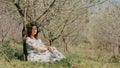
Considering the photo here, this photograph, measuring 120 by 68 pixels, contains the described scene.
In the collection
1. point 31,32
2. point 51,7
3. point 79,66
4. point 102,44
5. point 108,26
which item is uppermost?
point 51,7

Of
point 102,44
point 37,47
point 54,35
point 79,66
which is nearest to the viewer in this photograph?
point 79,66

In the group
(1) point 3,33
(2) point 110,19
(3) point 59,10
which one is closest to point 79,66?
(3) point 59,10

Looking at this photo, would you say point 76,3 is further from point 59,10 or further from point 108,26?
point 108,26

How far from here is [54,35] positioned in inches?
836

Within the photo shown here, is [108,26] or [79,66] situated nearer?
[79,66]

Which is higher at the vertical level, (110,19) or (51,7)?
(51,7)

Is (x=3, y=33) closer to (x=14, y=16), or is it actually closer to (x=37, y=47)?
(x=14, y=16)

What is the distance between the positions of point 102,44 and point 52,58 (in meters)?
56.1

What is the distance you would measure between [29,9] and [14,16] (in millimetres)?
4726

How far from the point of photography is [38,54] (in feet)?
37.4

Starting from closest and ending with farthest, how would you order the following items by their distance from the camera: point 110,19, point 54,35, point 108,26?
point 54,35
point 110,19
point 108,26

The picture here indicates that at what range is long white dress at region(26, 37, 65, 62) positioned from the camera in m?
11.2

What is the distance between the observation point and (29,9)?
1221 centimetres

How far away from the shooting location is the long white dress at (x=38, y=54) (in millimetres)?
11227
